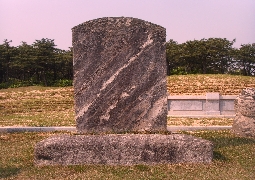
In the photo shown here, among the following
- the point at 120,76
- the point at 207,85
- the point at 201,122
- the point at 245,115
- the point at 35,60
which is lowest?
the point at 201,122

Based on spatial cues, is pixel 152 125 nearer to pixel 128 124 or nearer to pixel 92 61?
pixel 128 124

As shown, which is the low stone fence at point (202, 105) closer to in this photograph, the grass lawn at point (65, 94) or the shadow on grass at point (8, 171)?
the grass lawn at point (65, 94)

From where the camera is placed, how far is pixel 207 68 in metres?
42.7

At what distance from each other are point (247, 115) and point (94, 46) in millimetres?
5005

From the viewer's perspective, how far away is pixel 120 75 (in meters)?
6.90

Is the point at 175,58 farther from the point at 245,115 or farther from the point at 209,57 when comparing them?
the point at 245,115

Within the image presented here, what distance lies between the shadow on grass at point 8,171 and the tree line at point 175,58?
3203cm

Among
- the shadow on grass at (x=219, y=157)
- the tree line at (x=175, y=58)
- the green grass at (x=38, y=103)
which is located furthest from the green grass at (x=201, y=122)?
the tree line at (x=175, y=58)

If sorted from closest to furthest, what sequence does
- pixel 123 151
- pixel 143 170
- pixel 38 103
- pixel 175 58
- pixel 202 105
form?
pixel 143 170 < pixel 123 151 < pixel 202 105 < pixel 38 103 < pixel 175 58

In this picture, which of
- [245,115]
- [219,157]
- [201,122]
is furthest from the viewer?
[201,122]

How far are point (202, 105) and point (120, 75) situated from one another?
10175 mm

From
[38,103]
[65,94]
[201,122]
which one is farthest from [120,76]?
[65,94]

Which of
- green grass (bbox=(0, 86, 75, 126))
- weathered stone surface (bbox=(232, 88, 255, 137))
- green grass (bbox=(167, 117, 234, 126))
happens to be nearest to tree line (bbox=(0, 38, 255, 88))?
green grass (bbox=(0, 86, 75, 126))

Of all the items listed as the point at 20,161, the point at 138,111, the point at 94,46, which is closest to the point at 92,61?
the point at 94,46
